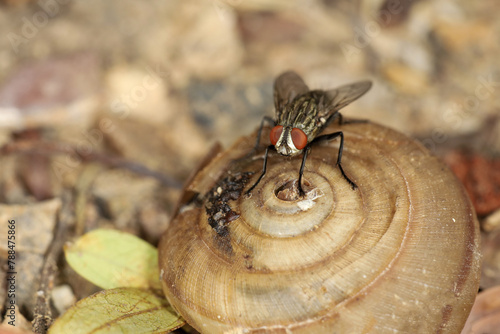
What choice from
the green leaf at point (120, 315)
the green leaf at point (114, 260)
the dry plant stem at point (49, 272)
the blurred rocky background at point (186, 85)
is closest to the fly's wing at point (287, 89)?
the blurred rocky background at point (186, 85)

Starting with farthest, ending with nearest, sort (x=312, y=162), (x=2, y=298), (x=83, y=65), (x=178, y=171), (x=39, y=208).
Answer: (x=83, y=65), (x=178, y=171), (x=39, y=208), (x=2, y=298), (x=312, y=162)

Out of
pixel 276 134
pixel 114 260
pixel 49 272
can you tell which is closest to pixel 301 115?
pixel 276 134

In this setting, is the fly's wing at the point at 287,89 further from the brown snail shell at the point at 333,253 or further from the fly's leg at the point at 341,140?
the brown snail shell at the point at 333,253

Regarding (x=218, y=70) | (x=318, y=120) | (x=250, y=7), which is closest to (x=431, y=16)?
(x=250, y=7)

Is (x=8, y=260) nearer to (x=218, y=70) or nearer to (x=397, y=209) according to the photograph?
(x=397, y=209)

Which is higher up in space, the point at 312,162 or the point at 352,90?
the point at 352,90

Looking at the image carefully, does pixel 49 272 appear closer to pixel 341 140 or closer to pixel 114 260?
pixel 114 260

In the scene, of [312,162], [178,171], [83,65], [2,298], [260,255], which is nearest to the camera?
[260,255]
